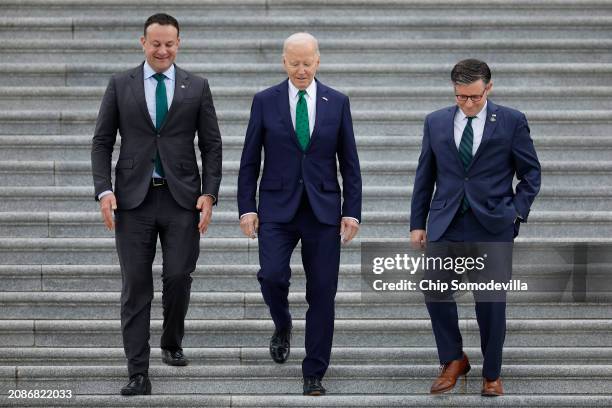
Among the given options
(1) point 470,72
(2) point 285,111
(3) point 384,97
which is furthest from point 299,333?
(3) point 384,97

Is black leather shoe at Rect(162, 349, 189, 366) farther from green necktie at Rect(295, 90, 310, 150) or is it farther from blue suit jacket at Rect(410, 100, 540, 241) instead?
blue suit jacket at Rect(410, 100, 540, 241)

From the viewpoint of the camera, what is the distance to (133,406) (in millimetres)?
6082

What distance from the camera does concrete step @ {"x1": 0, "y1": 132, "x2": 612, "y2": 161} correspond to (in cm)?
815

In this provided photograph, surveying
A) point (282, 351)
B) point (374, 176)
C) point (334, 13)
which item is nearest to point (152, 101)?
point (282, 351)

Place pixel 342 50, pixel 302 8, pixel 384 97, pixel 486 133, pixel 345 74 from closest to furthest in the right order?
pixel 486 133 → pixel 384 97 → pixel 345 74 → pixel 342 50 → pixel 302 8

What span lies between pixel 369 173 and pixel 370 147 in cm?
23

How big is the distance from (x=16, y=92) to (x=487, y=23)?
11.4 ft

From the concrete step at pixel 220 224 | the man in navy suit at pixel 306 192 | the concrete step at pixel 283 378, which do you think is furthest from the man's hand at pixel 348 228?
the concrete step at pixel 220 224

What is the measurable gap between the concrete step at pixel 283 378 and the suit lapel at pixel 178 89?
1.35 metres

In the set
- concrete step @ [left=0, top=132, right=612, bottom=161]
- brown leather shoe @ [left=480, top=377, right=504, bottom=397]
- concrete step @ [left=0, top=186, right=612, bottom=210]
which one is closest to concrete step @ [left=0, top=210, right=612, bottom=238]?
concrete step @ [left=0, top=186, right=612, bottom=210]

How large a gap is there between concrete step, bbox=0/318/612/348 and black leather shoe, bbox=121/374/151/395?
0.79 meters

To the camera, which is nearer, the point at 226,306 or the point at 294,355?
the point at 294,355

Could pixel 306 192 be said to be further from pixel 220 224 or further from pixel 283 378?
pixel 220 224

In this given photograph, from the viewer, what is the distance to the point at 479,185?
235 inches
